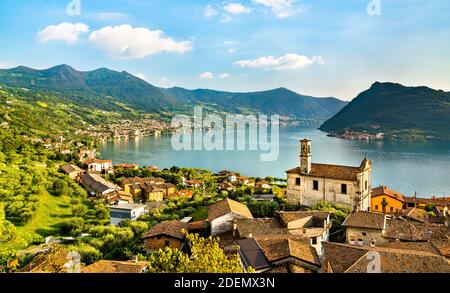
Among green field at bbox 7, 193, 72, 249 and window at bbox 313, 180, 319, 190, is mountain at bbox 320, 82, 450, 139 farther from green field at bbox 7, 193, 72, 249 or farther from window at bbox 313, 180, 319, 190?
green field at bbox 7, 193, 72, 249

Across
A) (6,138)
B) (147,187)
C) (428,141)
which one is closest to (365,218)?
(147,187)

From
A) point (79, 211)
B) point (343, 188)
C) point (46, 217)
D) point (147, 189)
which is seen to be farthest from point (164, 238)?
point (147, 189)

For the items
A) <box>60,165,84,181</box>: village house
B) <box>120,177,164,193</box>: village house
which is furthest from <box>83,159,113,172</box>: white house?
<box>120,177,164,193</box>: village house

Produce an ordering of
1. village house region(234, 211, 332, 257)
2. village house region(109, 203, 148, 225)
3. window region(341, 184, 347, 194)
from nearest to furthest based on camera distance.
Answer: village house region(234, 211, 332, 257) < window region(341, 184, 347, 194) < village house region(109, 203, 148, 225)

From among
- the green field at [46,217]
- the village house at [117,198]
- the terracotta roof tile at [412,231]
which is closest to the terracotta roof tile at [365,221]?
the terracotta roof tile at [412,231]

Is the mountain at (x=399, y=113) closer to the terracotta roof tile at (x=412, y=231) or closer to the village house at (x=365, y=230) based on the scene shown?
the terracotta roof tile at (x=412, y=231)

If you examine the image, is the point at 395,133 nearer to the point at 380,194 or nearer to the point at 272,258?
the point at 380,194

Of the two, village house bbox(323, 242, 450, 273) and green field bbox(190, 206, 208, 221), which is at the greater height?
village house bbox(323, 242, 450, 273)

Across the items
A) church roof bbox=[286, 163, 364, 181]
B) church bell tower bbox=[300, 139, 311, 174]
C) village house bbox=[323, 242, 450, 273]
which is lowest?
village house bbox=[323, 242, 450, 273]
